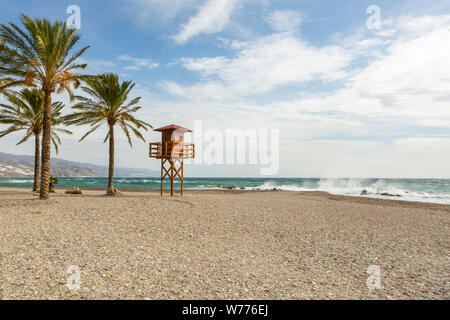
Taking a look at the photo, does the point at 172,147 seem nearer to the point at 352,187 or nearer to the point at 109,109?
the point at 109,109

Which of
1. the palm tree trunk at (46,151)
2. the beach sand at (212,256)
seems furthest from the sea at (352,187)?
the palm tree trunk at (46,151)

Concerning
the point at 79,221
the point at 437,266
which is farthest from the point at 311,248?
the point at 79,221

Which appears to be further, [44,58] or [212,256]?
[44,58]

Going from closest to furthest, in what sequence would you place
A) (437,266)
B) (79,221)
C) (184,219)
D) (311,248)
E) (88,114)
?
(437,266)
(311,248)
(79,221)
(184,219)
(88,114)

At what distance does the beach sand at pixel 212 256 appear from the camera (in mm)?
5117

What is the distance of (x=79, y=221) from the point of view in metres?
10.5

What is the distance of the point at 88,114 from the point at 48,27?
670 centimetres

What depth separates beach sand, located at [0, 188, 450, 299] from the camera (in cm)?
512

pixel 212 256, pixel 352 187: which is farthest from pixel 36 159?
pixel 352 187

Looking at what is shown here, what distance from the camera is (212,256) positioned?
278 inches

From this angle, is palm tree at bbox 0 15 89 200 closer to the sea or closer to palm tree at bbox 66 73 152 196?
palm tree at bbox 66 73 152 196

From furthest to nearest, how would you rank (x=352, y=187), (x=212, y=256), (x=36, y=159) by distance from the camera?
(x=352, y=187) < (x=36, y=159) < (x=212, y=256)
